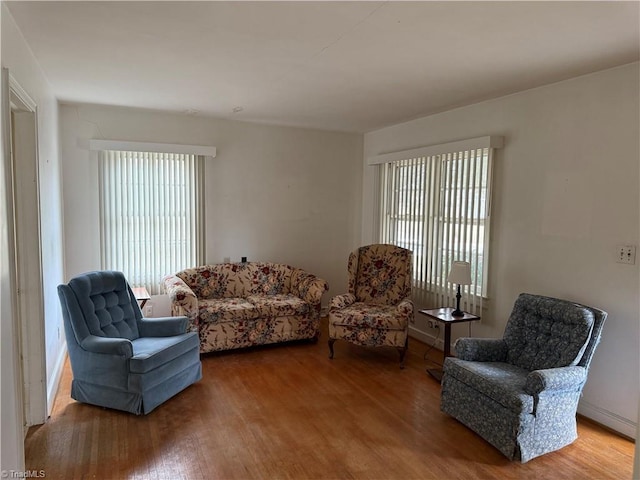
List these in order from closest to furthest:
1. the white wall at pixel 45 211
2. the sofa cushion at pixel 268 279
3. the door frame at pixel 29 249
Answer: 1. the white wall at pixel 45 211
2. the door frame at pixel 29 249
3. the sofa cushion at pixel 268 279

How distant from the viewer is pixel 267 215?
5.36 meters

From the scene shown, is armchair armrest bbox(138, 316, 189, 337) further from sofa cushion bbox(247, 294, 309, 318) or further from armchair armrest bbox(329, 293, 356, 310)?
armchair armrest bbox(329, 293, 356, 310)

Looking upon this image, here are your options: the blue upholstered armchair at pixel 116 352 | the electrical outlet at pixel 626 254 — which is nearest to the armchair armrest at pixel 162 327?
the blue upholstered armchair at pixel 116 352

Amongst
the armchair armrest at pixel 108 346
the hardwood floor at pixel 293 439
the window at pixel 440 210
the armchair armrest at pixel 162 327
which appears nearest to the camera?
the hardwood floor at pixel 293 439

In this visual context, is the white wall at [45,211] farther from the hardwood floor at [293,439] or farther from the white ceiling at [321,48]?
the hardwood floor at [293,439]

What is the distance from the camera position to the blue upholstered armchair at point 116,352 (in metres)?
2.98

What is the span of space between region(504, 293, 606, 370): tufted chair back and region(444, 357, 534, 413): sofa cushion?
134 millimetres

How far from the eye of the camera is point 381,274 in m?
4.69

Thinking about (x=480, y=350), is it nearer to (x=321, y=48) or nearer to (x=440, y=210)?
(x=440, y=210)

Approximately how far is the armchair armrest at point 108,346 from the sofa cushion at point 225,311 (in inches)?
47.6

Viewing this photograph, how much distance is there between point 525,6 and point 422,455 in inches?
98.5

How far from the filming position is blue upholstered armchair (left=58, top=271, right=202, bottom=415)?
2.98 m

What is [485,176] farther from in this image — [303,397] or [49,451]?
[49,451]

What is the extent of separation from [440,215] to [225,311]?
2.40 m
